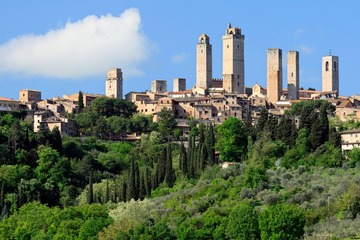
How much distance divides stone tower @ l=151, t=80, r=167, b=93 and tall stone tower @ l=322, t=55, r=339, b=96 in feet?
53.2

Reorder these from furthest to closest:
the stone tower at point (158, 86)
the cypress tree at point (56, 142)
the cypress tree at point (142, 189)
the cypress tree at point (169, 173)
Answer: the stone tower at point (158, 86) < the cypress tree at point (56, 142) < the cypress tree at point (169, 173) < the cypress tree at point (142, 189)

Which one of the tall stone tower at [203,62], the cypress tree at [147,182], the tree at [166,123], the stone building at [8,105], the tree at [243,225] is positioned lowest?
the tree at [243,225]

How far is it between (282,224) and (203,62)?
222 ft

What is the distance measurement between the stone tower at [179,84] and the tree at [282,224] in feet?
229

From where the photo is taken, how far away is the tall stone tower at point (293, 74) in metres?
114

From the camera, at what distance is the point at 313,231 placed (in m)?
51.6

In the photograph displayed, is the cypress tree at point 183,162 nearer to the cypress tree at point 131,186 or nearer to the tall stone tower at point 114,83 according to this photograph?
the cypress tree at point 131,186

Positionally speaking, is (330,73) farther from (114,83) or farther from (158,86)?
(114,83)

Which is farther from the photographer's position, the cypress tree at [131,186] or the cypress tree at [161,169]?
the cypress tree at [161,169]

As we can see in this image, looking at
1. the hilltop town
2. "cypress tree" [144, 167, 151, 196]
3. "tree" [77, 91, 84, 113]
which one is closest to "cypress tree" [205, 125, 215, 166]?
"cypress tree" [144, 167, 151, 196]

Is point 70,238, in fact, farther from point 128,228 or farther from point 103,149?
point 103,149

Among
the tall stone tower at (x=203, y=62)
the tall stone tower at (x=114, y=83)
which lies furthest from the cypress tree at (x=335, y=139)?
the tall stone tower at (x=114, y=83)

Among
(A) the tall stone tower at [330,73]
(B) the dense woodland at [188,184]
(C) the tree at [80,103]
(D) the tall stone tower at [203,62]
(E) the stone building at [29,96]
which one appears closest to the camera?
(B) the dense woodland at [188,184]

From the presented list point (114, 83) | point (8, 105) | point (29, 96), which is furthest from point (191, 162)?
point (114, 83)
